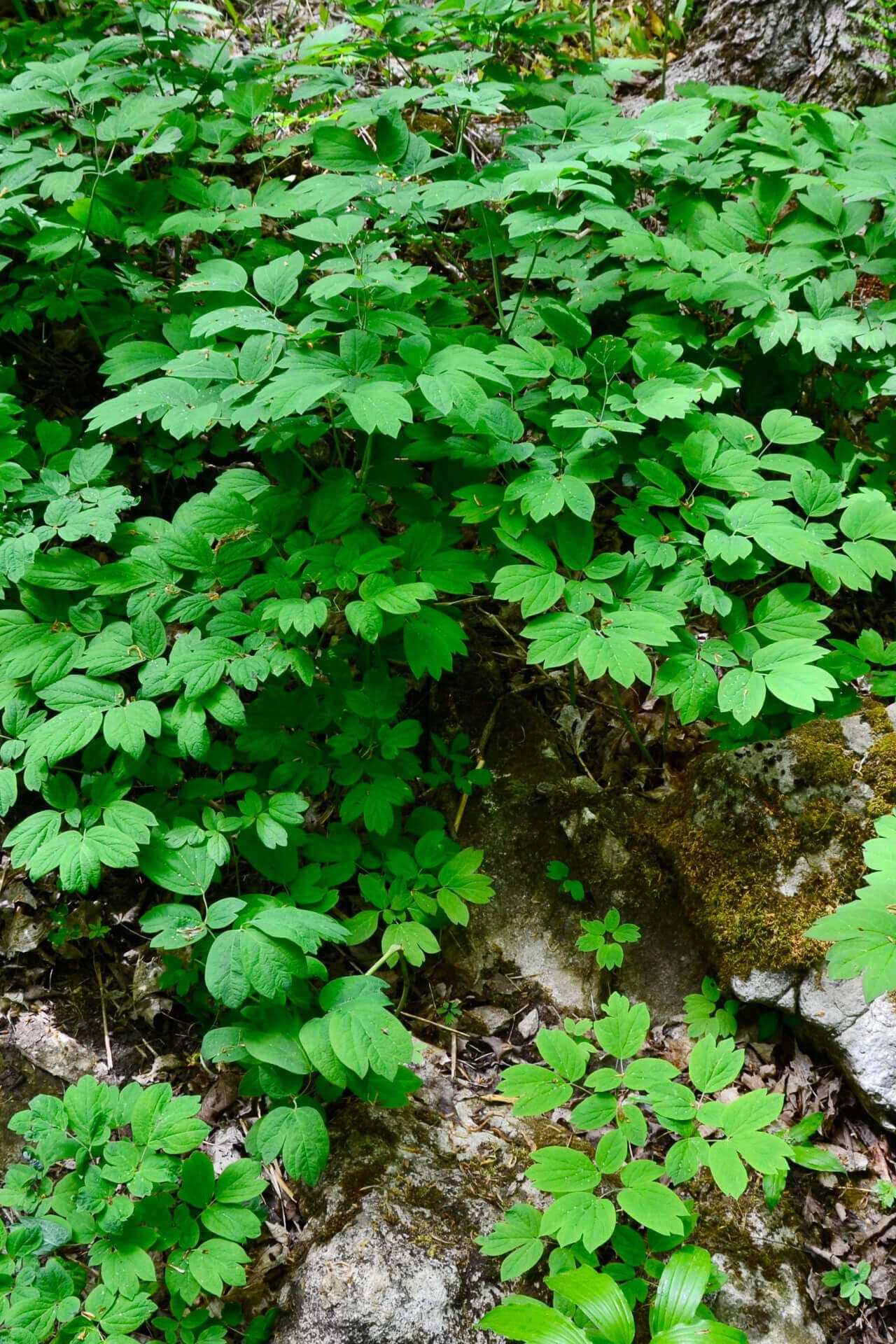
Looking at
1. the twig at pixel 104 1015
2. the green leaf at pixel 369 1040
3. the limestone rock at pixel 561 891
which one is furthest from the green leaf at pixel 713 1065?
the twig at pixel 104 1015

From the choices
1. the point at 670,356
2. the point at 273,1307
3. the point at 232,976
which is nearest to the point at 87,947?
the point at 232,976

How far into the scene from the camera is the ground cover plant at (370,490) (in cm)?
209

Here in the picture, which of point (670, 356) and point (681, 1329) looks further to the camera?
point (670, 356)

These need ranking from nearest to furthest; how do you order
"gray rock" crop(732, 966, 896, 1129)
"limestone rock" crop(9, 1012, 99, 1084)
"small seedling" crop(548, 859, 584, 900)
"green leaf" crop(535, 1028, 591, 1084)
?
"green leaf" crop(535, 1028, 591, 1084), "gray rock" crop(732, 966, 896, 1129), "limestone rock" crop(9, 1012, 99, 1084), "small seedling" crop(548, 859, 584, 900)

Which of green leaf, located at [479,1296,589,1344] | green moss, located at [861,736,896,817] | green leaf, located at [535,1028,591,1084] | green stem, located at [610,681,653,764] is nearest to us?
green leaf, located at [479,1296,589,1344]

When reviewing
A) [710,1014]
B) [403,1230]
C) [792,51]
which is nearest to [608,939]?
[710,1014]

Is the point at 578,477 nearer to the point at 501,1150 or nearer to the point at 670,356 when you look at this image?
the point at 670,356

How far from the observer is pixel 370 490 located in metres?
2.48

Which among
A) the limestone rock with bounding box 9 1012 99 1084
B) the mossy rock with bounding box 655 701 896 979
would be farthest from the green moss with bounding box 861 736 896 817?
the limestone rock with bounding box 9 1012 99 1084

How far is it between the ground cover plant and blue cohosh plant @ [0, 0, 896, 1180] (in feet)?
0.04

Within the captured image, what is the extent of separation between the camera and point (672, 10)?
14.4ft

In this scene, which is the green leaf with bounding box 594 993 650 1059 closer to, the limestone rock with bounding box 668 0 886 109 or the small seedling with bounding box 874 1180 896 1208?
the small seedling with bounding box 874 1180 896 1208

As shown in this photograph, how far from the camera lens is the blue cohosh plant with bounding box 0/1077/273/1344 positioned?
1.71 meters

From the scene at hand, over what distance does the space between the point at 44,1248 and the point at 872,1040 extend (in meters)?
1.92
